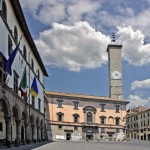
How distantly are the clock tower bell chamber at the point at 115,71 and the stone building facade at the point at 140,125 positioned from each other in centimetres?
1065

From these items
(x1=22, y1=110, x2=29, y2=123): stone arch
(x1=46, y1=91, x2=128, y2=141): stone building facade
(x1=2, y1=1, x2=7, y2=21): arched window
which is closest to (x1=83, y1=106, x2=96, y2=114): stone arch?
(x1=46, y1=91, x2=128, y2=141): stone building facade

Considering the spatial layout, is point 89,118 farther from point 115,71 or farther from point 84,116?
point 115,71

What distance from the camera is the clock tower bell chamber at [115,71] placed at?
103m

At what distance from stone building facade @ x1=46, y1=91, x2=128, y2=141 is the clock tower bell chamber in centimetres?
1141

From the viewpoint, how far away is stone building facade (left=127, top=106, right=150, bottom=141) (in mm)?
103875

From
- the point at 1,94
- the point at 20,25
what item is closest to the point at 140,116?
the point at 20,25

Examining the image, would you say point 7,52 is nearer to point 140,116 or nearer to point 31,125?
point 31,125

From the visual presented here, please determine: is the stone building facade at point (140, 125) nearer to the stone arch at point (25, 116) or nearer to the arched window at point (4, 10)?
the stone arch at point (25, 116)

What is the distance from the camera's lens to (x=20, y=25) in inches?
1305

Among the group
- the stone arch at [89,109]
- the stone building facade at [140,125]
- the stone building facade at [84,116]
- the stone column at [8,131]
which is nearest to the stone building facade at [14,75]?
the stone column at [8,131]

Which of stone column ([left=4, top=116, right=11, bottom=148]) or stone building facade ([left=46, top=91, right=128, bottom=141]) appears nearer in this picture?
stone column ([left=4, top=116, right=11, bottom=148])

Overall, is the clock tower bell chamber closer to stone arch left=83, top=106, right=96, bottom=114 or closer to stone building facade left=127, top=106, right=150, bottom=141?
stone building facade left=127, top=106, right=150, bottom=141

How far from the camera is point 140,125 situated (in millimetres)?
110500

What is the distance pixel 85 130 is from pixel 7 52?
61.5 m
